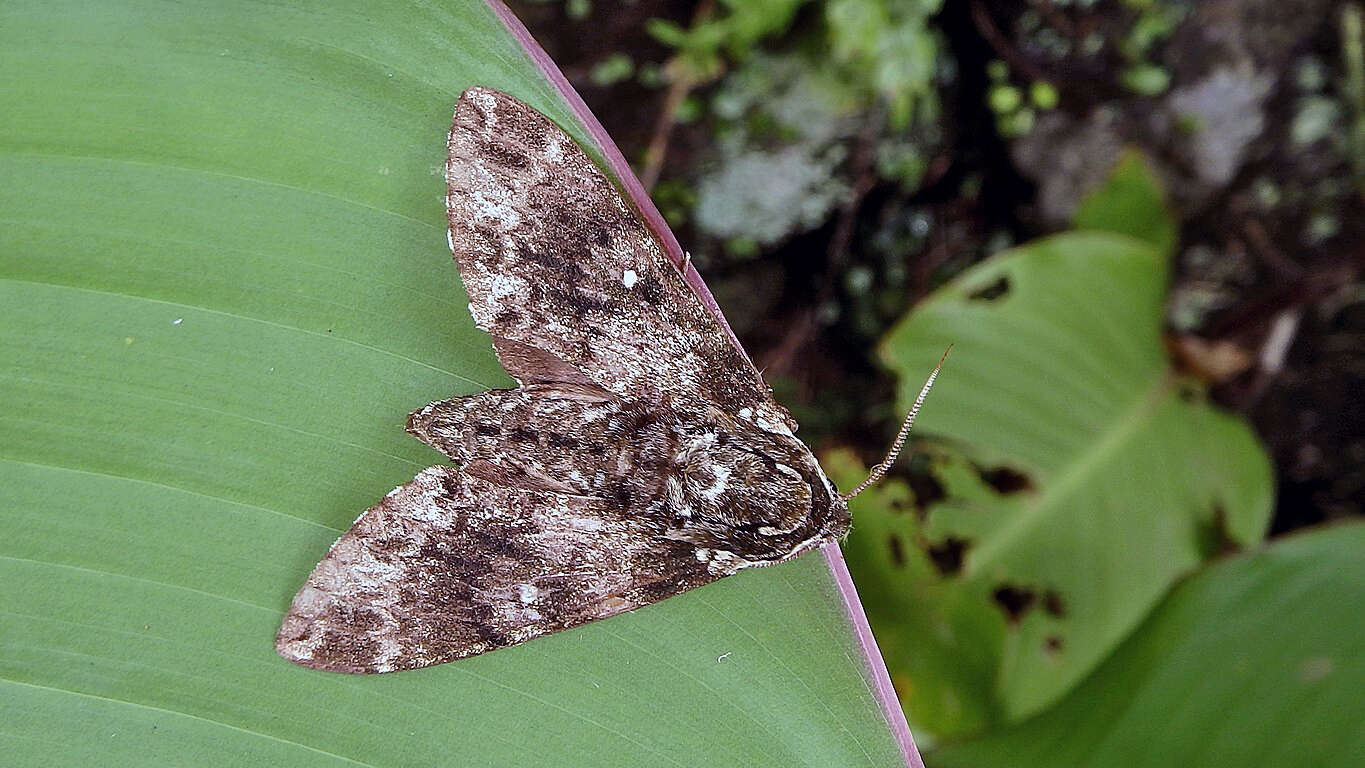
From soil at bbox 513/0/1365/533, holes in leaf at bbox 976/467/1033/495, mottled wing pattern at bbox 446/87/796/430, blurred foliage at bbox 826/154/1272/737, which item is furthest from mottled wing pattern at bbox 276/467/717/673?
soil at bbox 513/0/1365/533

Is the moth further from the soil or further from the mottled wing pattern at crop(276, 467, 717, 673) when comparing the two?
the soil

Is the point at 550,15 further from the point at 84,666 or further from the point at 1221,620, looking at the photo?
the point at 1221,620

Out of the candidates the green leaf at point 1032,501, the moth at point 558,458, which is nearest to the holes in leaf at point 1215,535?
the green leaf at point 1032,501

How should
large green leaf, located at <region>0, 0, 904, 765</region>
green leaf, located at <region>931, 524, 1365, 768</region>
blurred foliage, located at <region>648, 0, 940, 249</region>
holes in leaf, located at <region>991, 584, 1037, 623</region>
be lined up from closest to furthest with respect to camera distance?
large green leaf, located at <region>0, 0, 904, 765</region>
green leaf, located at <region>931, 524, 1365, 768</region>
holes in leaf, located at <region>991, 584, 1037, 623</region>
blurred foliage, located at <region>648, 0, 940, 249</region>

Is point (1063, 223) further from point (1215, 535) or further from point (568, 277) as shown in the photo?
point (568, 277)

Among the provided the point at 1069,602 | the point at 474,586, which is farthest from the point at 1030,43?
the point at 474,586

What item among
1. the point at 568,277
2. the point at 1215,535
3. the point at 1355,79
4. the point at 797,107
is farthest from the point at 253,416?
the point at 1355,79
